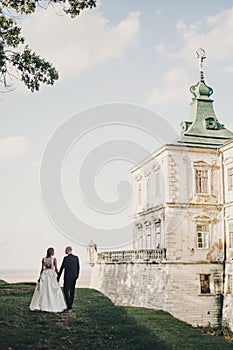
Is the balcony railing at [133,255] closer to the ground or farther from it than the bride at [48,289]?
farther from it

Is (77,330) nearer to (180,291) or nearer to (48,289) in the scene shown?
(48,289)

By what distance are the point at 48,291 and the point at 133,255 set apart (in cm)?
1845

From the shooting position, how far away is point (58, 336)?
1252 centimetres

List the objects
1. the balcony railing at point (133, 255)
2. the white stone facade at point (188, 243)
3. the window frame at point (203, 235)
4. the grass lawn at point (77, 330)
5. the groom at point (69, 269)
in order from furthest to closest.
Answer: the window frame at point (203, 235) → the balcony railing at point (133, 255) → the white stone facade at point (188, 243) → the groom at point (69, 269) → the grass lawn at point (77, 330)

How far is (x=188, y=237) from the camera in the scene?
99.8 ft

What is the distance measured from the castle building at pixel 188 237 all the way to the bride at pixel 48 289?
606 inches

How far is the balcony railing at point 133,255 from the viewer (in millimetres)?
30359

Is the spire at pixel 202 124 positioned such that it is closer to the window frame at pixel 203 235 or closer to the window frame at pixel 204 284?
the window frame at pixel 203 235

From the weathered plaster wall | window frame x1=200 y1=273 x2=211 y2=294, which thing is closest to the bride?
the weathered plaster wall

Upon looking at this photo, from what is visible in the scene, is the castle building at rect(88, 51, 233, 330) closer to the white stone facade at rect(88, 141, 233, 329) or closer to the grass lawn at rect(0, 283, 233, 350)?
the white stone facade at rect(88, 141, 233, 329)

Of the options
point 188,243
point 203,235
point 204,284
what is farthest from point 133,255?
point 204,284

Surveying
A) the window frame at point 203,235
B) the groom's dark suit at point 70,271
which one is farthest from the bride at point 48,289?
the window frame at point 203,235

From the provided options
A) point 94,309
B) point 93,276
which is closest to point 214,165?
point 93,276

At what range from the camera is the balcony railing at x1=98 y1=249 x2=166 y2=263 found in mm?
30359
